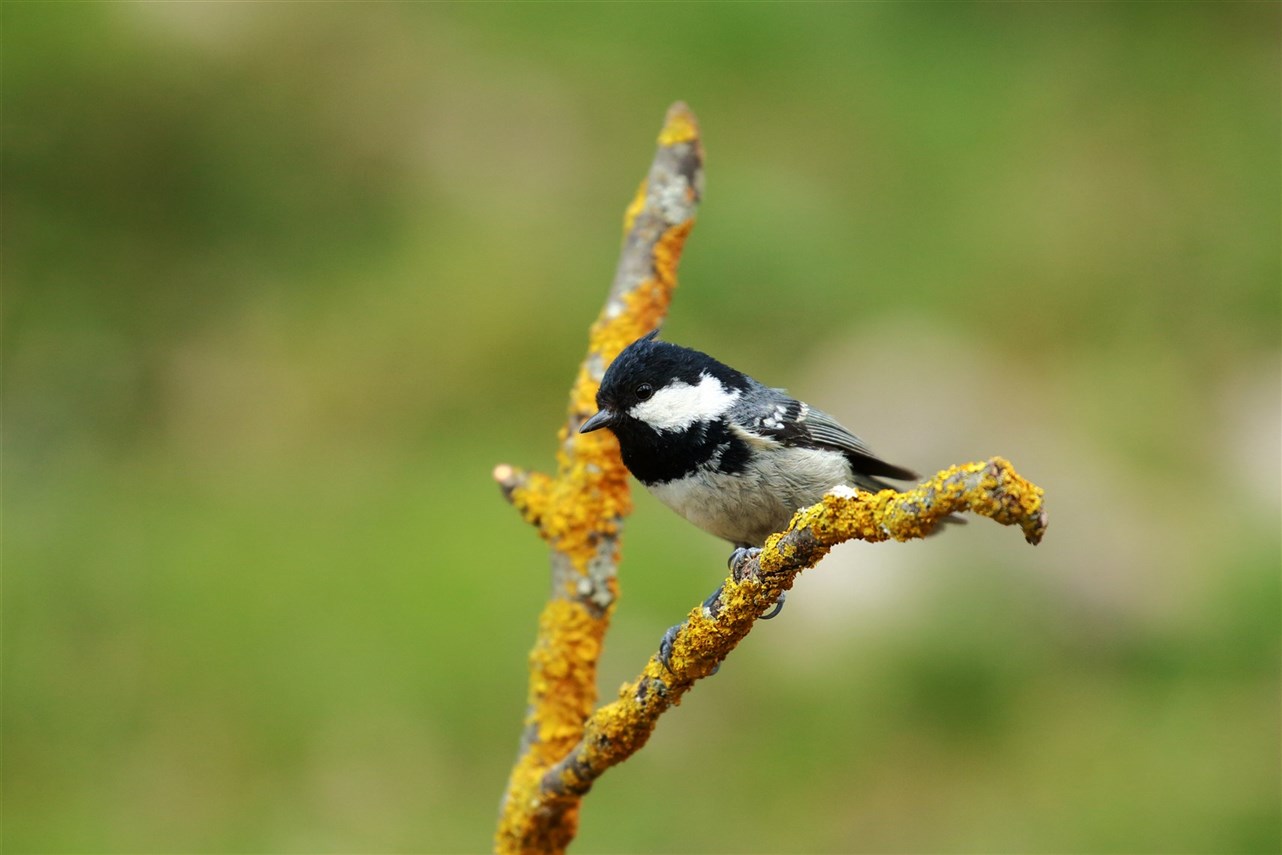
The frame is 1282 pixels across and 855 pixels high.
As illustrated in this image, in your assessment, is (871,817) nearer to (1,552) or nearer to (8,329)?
(1,552)

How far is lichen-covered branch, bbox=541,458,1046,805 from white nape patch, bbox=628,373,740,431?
0.95 m

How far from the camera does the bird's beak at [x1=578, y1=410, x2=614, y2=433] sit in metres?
3.49

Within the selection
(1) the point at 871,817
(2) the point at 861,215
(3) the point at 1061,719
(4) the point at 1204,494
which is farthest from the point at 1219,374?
(1) the point at 871,817

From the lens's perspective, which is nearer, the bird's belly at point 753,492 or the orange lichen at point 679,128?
the bird's belly at point 753,492

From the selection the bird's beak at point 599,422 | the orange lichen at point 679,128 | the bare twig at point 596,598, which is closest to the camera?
the bare twig at point 596,598

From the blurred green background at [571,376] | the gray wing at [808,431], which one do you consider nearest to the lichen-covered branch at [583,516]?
the gray wing at [808,431]

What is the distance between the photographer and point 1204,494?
6672 millimetres

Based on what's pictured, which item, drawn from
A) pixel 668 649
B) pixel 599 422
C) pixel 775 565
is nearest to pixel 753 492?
pixel 599 422

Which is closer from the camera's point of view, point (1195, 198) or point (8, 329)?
point (8, 329)

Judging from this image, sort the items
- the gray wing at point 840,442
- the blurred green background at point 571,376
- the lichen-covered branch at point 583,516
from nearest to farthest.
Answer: the lichen-covered branch at point 583,516, the gray wing at point 840,442, the blurred green background at point 571,376

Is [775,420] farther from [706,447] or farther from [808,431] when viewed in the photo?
[706,447]

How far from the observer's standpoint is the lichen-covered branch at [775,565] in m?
1.90

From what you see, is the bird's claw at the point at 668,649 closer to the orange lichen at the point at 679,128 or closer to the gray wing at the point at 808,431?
the gray wing at the point at 808,431

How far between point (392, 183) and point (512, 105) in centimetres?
95
